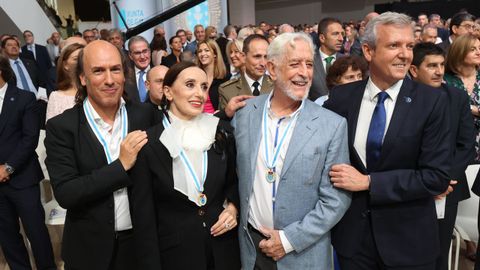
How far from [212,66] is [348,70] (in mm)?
1715

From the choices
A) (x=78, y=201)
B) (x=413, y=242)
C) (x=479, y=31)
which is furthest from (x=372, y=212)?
(x=479, y=31)

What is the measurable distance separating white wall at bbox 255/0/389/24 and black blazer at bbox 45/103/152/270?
64.7 ft

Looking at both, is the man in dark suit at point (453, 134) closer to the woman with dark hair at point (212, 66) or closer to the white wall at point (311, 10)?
the woman with dark hair at point (212, 66)

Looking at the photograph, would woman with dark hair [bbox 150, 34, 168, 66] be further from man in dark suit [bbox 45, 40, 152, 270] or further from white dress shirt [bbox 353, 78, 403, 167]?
white dress shirt [bbox 353, 78, 403, 167]

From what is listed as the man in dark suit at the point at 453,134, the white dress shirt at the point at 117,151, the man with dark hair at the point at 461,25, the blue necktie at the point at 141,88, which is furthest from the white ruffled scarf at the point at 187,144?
the man with dark hair at the point at 461,25

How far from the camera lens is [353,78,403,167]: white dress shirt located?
175cm

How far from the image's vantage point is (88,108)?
6.14 feet

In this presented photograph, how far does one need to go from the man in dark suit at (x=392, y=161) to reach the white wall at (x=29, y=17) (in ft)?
35.0

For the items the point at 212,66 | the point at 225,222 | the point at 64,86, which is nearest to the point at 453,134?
the point at 225,222

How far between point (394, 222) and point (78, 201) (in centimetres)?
139

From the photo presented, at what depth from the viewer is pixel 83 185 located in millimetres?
1722

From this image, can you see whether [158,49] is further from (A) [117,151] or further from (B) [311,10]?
(B) [311,10]

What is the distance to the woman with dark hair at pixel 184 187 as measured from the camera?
1788 mm

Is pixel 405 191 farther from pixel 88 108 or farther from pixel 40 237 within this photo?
pixel 40 237
